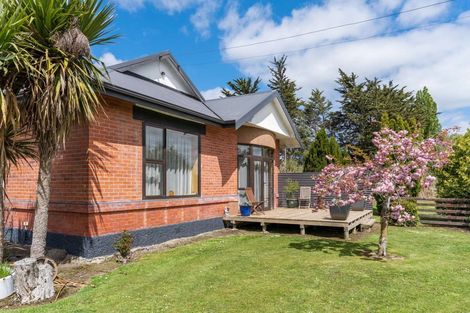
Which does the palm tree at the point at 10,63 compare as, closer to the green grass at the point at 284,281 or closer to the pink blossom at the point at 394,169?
the green grass at the point at 284,281

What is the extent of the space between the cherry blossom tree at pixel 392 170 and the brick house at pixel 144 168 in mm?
4286

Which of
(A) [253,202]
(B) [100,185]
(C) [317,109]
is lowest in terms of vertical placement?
(A) [253,202]

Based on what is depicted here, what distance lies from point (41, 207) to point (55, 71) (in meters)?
2.43

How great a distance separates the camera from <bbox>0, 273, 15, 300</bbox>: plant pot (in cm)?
509

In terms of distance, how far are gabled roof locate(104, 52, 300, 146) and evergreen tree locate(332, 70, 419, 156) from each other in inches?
757

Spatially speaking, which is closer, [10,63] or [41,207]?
[10,63]

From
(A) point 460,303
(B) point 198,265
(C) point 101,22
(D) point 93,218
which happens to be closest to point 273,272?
(B) point 198,265

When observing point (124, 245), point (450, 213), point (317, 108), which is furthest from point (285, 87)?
point (124, 245)

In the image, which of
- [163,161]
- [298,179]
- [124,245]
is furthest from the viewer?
[298,179]

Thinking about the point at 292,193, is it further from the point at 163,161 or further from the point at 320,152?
the point at 163,161

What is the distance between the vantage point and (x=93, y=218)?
734 centimetres

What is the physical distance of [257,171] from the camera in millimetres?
13898

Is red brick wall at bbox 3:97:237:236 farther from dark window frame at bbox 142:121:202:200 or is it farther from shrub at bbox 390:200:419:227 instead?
shrub at bbox 390:200:419:227

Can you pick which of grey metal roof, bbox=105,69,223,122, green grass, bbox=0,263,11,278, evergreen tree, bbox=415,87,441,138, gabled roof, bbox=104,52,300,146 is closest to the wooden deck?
gabled roof, bbox=104,52,300,146
